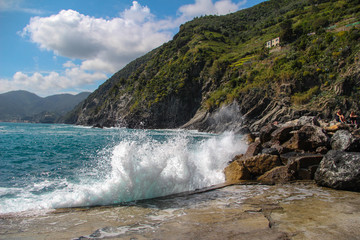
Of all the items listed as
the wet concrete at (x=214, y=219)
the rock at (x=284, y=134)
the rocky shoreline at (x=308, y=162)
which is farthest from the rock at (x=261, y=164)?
the rock at (x=284, y=134)

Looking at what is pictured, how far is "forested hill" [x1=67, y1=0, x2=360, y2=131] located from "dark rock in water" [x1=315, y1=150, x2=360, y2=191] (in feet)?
144

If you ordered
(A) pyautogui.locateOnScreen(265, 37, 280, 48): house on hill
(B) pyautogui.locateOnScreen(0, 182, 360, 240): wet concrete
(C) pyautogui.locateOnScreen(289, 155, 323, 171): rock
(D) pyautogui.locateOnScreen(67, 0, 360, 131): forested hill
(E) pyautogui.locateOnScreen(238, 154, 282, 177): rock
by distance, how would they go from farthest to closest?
(A) pyautogui.locateOnScreen(265, 37, 280, 48): house on hill, (D) pyautogui.locateOnScreen(67, 0, 360, 131): forested hill, (E) pyautogui.locateOnScreen(238, 154, 282, 177): rock, (C) pyautogui.locateOnScreen(289, 155, 323, 171): rock, (B) pyautogui.locateOnScreen(0, 182, 360, 240): wet concrete

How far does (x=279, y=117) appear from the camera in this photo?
50.8m

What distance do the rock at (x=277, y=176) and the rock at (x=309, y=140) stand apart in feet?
11.6

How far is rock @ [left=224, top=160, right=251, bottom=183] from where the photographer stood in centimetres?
1048

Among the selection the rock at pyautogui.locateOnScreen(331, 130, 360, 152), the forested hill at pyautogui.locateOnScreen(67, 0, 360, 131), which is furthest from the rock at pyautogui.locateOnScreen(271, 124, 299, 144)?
the forested hill at pyautogui.locateOnScreen(67, 0, 360, 131)

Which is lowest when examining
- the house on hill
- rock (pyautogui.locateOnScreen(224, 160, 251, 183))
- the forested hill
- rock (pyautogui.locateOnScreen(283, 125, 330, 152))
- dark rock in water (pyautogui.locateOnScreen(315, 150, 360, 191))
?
rock (pyautogui.locateOnScreen(224, 160, 251, 183))

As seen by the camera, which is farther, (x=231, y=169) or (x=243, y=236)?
(x=231, y=169)

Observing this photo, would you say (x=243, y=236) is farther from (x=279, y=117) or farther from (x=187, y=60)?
(x=187, y=60)

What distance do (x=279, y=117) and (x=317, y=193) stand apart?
47.1 m

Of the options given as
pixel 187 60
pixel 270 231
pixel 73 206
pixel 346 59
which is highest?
pixel 187 60

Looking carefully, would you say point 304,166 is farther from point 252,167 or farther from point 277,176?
point 252,167

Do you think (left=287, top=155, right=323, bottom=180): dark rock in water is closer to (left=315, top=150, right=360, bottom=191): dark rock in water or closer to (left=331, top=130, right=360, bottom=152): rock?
(left=315, top=150, right=360, bottom=191): dark rock in water

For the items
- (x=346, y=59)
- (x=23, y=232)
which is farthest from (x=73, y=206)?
(x=346, y=59)
